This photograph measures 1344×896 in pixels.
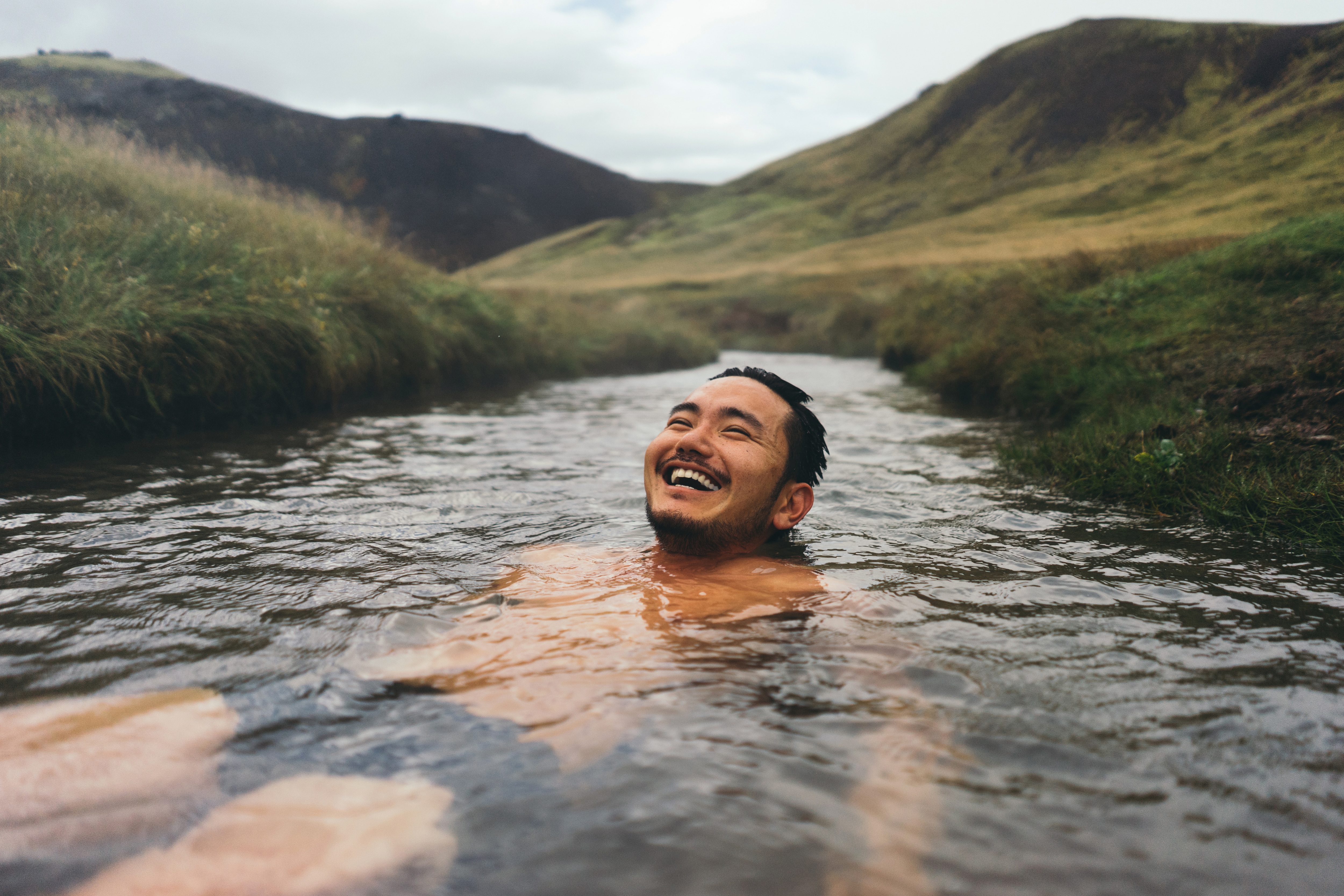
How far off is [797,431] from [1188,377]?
14.5ft

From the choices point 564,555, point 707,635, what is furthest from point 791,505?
point 707,635

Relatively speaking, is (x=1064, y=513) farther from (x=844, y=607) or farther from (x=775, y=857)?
(x=775, y=857)

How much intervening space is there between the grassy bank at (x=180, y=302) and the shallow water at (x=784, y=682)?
143 cm

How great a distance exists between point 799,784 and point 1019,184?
3053 inches

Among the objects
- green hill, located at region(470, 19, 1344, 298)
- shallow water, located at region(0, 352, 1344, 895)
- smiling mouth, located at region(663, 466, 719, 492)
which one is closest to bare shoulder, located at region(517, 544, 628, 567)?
shallow water, located at region(0, 352, 1344, 895)

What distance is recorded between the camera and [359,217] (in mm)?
13930

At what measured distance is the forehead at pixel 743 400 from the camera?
3.87 meters

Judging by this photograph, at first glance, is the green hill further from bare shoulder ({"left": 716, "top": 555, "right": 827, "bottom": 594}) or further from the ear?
bare shoulder ({"left": 716, "top": 555, "right": 827, "bottom": 594})

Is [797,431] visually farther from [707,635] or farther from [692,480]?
Answer: [707,635]

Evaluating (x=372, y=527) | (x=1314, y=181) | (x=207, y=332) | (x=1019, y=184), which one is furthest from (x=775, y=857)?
(x=1019, y=184)

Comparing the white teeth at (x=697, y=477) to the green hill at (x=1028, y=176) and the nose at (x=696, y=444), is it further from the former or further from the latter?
the green hill at (x=1028, y=176)

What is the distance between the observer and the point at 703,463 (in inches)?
144

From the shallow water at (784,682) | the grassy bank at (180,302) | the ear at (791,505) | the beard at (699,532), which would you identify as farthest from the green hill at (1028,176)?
the beard at (699,532)

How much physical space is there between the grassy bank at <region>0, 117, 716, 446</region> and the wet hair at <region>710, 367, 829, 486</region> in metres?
5.14
